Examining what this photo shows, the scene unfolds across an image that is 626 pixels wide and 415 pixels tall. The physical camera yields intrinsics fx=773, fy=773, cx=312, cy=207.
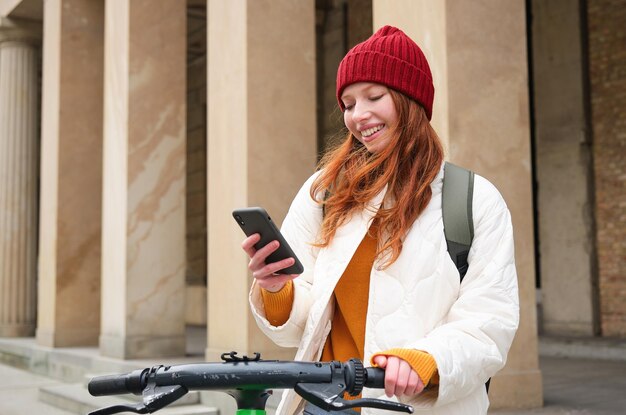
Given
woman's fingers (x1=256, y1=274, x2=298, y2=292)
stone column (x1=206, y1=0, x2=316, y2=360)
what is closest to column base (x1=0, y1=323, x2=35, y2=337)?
stone column (x1=206, y1=0, x2=316, y2=360)

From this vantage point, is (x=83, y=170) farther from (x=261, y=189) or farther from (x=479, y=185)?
(x=479, y=185)

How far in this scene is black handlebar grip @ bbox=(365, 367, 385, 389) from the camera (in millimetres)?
1678

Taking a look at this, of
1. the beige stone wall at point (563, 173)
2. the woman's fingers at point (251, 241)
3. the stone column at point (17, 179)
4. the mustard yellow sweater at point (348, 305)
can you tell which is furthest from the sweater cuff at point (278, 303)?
the stone column at point (17, 179)

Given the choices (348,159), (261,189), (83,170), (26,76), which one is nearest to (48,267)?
(83,170)

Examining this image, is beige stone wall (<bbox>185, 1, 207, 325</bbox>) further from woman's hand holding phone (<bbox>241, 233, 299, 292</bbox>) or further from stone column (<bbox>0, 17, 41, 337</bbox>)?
woman's hand holding phone (<bbox>241, 233, 299, 292</bbox>)

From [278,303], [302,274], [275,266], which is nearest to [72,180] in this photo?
[302,274]

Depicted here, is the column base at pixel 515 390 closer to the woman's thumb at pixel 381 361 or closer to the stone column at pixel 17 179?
the woman's thumb at pixel 381 361

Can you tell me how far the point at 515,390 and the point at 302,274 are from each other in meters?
3.69

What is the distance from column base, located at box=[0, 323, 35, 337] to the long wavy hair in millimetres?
13559

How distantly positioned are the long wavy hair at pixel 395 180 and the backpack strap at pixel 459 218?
61 millimetres

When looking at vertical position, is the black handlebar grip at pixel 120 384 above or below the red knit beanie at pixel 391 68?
below

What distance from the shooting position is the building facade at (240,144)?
224 inches

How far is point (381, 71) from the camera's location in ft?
7.13

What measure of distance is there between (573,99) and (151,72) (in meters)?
6.40
